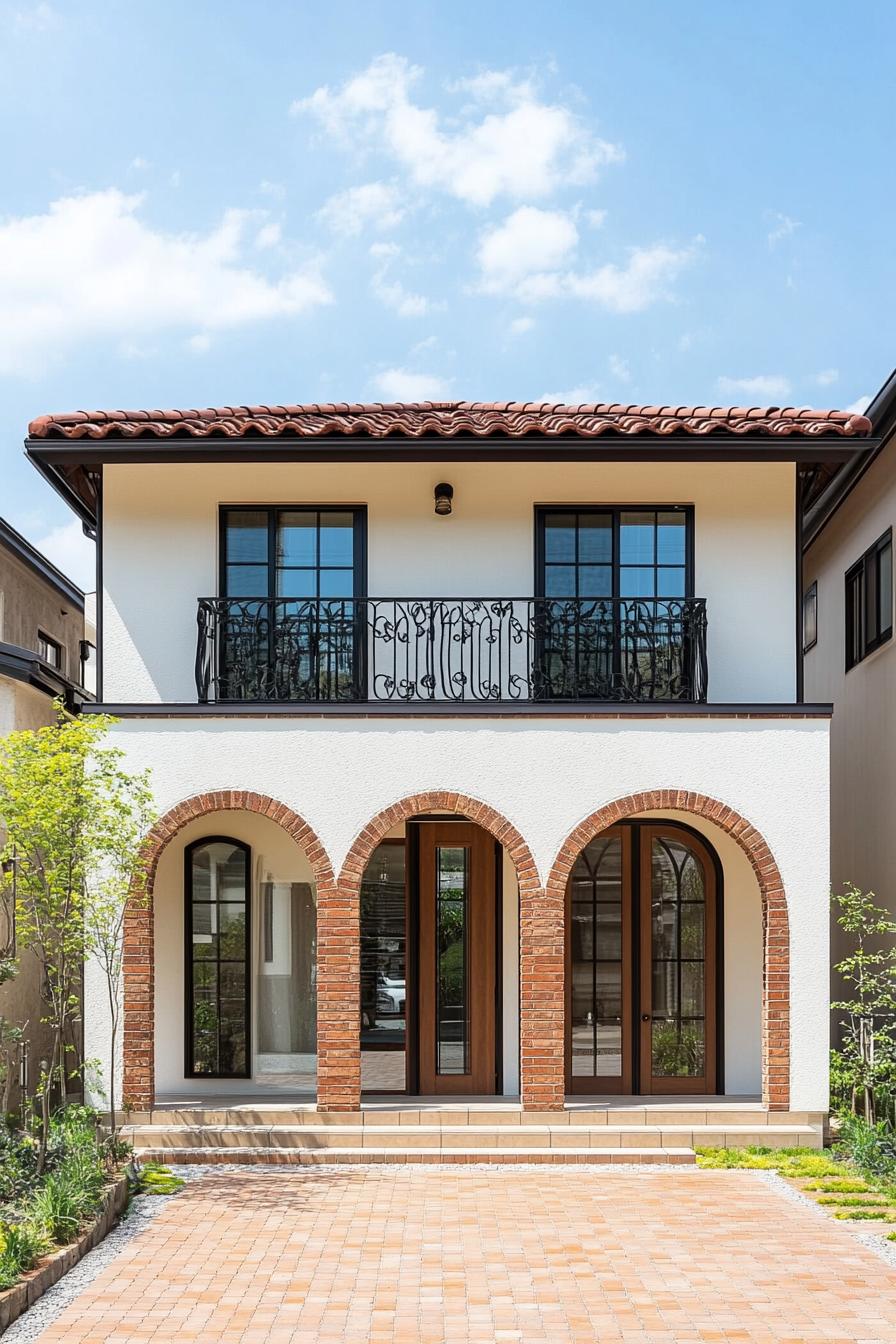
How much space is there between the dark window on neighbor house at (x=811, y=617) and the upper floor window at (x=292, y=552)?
756cm

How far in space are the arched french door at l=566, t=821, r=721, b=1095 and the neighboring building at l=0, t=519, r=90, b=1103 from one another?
552 cm

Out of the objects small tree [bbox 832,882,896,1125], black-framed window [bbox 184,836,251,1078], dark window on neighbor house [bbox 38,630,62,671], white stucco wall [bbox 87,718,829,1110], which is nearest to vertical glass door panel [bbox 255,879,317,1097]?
black-framed window [bbox 184,836,251,1078]

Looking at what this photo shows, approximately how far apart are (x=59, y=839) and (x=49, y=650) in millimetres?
10853

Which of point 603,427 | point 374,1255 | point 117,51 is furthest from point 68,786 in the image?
point 117,51

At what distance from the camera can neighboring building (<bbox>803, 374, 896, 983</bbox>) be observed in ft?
46.1

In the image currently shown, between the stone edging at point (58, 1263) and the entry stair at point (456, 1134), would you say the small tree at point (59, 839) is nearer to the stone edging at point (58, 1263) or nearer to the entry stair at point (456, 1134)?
the stone edging at point (58, 1263)

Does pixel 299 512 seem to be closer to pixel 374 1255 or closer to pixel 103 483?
pixel 103 483

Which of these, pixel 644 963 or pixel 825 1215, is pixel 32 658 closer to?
pixel 644 963

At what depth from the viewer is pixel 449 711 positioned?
1220cm

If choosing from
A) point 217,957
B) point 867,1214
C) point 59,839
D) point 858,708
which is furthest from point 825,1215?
point 858,708

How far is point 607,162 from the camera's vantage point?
16.7 meters

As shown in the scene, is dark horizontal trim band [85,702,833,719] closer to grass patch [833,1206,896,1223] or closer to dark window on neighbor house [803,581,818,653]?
grass patch [833,1206,896,1223]

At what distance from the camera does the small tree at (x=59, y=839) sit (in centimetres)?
1002

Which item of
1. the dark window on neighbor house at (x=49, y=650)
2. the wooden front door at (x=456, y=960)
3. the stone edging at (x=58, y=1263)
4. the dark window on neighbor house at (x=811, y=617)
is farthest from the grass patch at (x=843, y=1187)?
the dark window on neighbor house at (x=49, y=650)
